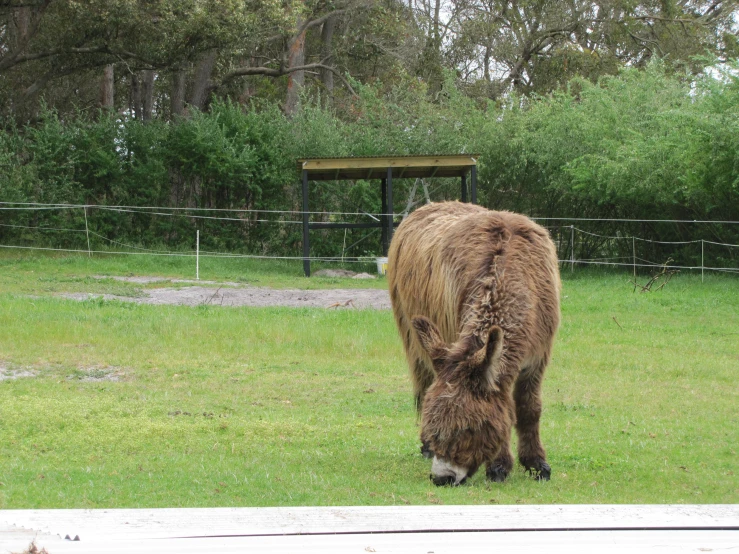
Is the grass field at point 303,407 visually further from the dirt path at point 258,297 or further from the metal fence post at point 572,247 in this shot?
the metal fence post at point 572,247

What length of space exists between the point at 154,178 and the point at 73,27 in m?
4.77

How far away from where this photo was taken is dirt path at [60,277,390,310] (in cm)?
1547

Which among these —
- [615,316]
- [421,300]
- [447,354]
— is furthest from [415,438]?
[615,316]

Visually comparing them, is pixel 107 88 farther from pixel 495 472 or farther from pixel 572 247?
pixel 495 472

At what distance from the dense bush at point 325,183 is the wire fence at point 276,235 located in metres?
0.06

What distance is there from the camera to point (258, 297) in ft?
53.8

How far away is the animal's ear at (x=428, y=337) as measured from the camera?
475 centimetres

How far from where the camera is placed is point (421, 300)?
5.95 metres

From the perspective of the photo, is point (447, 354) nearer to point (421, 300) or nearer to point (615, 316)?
point (421, 300)

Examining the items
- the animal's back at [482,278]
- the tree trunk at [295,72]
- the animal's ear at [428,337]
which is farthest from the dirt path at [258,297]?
the tree trunk at [295,72]

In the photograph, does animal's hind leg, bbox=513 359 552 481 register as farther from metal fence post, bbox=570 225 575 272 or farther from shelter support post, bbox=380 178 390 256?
metal fence post, bbox=570 225 575 272

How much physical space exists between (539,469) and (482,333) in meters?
1.33

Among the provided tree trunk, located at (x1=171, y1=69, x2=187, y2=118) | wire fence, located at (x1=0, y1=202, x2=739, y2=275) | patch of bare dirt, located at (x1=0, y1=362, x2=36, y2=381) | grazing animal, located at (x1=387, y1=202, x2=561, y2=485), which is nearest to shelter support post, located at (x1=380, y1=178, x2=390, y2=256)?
wire fence, located at (x1=0, y1=202, x2=739, y2=275)

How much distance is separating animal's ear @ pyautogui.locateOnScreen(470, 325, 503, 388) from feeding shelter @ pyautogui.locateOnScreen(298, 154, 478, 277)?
1658 cm
